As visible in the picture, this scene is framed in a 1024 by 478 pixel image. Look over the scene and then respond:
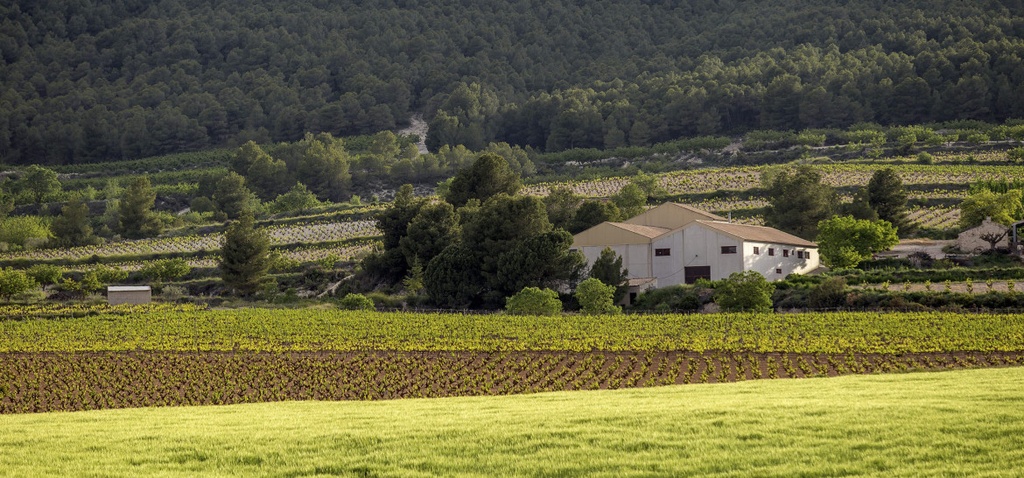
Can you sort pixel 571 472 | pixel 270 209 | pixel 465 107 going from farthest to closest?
pixel 465 107
pixel 270 209
pixel 571 472

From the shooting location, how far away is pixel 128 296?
59906mm

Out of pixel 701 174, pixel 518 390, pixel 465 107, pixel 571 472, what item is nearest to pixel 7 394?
pixel 518 390

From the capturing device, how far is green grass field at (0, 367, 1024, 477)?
13.4 m

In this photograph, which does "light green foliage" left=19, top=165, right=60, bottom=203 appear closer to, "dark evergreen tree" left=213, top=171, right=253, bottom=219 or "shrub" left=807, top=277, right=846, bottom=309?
"dark evergreen tree" left=213, top=171, right=253, bottom=219

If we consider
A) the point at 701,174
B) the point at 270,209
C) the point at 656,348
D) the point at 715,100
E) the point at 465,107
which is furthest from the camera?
the point at 465,107

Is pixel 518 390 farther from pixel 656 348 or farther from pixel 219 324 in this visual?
pixel 219 324

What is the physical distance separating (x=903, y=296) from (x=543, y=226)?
747 inches

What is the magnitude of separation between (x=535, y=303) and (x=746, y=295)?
8.74 metres

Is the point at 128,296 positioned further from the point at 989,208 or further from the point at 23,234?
the point at 989,208

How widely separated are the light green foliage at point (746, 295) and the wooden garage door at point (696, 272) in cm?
912

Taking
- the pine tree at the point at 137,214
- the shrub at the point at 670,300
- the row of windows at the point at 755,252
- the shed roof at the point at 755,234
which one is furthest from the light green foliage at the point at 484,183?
the pine tree at the point at 137,214

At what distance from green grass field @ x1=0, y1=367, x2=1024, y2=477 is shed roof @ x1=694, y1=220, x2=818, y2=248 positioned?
129 feet

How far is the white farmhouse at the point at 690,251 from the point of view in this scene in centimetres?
5809

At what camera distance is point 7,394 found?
30094mm
